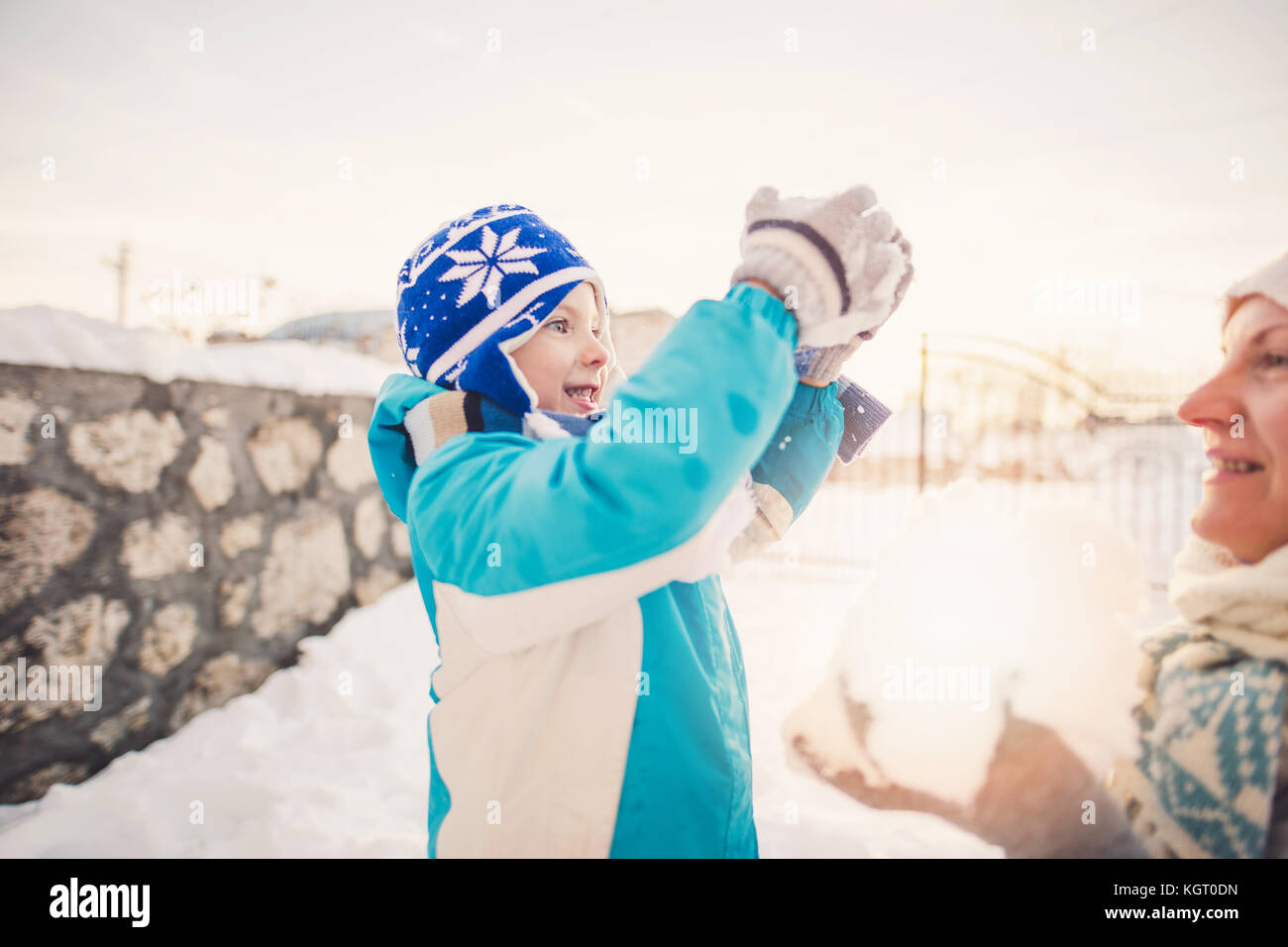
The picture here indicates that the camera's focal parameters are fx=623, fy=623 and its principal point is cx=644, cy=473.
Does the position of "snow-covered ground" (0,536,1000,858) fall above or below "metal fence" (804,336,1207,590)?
below

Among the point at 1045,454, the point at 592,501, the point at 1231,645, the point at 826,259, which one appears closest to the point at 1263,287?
the point at 1231,645

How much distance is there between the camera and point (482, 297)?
102 cm

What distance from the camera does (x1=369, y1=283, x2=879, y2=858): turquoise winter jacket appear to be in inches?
26.7

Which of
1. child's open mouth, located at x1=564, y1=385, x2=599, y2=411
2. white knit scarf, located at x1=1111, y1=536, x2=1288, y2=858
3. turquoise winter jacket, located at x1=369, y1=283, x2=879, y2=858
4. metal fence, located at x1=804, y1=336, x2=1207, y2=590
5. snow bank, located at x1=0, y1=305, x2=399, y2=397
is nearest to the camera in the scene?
turquoise winter jacket, located at x1=369, y1=283, x2=879, y2=858

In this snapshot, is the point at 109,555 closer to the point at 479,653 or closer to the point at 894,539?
the point at 479,653

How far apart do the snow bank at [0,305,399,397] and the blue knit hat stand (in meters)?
2.01

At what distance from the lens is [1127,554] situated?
47.2 inches

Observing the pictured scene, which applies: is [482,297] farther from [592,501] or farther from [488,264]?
[592,501]

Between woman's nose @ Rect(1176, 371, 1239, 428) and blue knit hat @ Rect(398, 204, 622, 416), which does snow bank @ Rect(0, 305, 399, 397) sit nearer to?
blue knit hat @ Rect(398, 204, 622, 416)

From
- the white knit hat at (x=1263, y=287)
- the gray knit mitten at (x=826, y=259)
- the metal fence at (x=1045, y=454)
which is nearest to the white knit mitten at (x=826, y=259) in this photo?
Result: the gray knit mitten at (x=826, y=259)

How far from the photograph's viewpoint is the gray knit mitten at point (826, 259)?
0.77 meters

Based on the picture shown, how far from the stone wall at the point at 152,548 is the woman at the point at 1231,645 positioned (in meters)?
3.12

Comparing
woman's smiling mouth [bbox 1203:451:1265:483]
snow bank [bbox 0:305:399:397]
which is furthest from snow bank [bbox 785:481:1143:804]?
snow bank [bbox 0:305:399:397]
